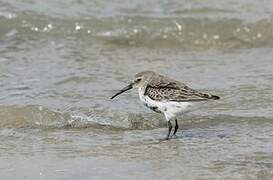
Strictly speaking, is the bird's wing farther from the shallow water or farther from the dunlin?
the shallow water

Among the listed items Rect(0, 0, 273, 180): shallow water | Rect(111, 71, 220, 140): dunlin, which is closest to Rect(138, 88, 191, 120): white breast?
Rect(111, 71, 220, 140): dunlin

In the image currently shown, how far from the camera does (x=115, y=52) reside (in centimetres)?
1212

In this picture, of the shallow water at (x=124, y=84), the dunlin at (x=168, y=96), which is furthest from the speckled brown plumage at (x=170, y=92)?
the shallow water at (x=124, y=84)

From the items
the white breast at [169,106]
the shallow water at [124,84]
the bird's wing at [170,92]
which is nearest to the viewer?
the shallow water at [124,84]

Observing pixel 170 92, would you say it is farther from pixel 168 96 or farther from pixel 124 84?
pixel 124 84

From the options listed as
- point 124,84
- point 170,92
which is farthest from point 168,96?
point 124,84

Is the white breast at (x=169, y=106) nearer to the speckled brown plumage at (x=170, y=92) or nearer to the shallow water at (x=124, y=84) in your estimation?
the speckled brown plumage at (x=170, y=92)

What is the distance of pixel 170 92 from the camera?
8.05 m

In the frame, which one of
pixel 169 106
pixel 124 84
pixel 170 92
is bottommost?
pixel 124 84

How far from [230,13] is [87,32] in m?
2.45

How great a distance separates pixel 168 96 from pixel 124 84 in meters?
2.12

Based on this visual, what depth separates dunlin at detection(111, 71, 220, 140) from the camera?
25.7 ft

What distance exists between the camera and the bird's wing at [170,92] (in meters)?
7.81

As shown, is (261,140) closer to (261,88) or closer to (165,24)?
(261,88)
